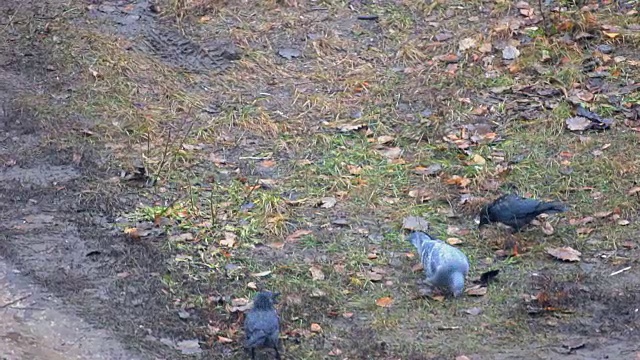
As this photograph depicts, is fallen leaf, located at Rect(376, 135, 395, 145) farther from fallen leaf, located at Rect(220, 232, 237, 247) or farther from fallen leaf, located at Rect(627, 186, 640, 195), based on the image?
fallen leaf, located at Rect(627, 186, 640, 195)

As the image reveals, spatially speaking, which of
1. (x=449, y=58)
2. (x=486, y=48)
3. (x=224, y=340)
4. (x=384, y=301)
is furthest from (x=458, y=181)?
(x=224, y=340)

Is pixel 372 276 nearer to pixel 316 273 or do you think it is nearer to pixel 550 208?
pixel 316 273

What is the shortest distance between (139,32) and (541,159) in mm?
4028

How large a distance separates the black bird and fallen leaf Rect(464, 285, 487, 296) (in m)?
0.52

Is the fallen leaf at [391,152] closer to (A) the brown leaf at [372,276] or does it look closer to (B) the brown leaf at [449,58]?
(B) the brown leaf at [449,58]

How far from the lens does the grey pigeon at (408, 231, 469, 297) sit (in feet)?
19.5

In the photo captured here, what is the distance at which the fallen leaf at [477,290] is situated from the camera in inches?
241

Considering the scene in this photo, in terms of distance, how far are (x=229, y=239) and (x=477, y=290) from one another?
1.68 meters

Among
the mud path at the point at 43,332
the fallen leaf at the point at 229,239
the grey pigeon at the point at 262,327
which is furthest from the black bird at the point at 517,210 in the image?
the mud path at the point at 43,332

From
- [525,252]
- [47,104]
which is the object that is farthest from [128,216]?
[525,252]

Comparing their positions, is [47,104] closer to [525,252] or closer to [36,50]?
[36,50]

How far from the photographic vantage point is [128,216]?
273 inches

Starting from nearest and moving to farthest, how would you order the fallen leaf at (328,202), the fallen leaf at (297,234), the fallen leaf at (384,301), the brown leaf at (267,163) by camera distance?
the fallen leaf at (384,301) → the fallen leaf at (297,234) → the fallen leaf at (328,202) → the brown leaf at (267,163)

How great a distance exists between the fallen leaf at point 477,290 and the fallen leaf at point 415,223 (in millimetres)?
808
